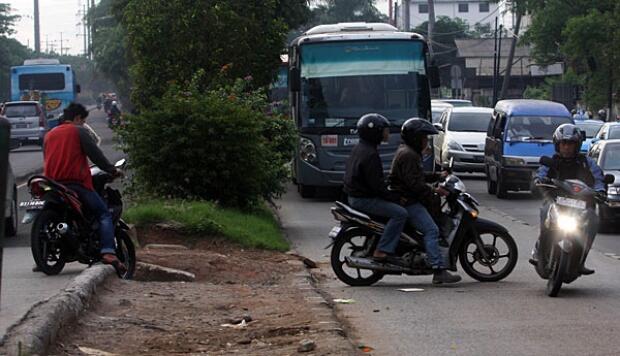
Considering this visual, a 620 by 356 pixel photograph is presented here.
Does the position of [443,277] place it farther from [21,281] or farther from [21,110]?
[21,110]

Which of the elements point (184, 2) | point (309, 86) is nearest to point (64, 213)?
point (309, 86)

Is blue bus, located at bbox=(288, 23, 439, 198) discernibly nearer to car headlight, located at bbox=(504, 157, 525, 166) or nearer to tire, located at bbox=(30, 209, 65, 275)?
car headlight, located at bbox=(504, 157, 525, 166)

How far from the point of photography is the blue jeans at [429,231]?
464 inches

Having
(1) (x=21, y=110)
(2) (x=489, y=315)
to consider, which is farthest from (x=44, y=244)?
(1) (x=21, y=110)

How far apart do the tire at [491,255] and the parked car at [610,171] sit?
Answer: 22.6ft

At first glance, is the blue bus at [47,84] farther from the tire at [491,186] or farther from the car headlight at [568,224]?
the car headlight at [568,224]

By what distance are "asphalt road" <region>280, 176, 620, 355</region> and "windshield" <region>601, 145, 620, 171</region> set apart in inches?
217

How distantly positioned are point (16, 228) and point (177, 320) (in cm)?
857

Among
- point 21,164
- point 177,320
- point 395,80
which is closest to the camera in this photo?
point 177,320

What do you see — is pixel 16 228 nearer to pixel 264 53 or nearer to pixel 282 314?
pixel 282 314

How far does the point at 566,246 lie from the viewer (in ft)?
35.4

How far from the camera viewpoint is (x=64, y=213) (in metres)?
11.7

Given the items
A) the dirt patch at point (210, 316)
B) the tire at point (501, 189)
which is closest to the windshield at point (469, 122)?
the tire at point (501, 189)

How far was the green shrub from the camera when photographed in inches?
695
